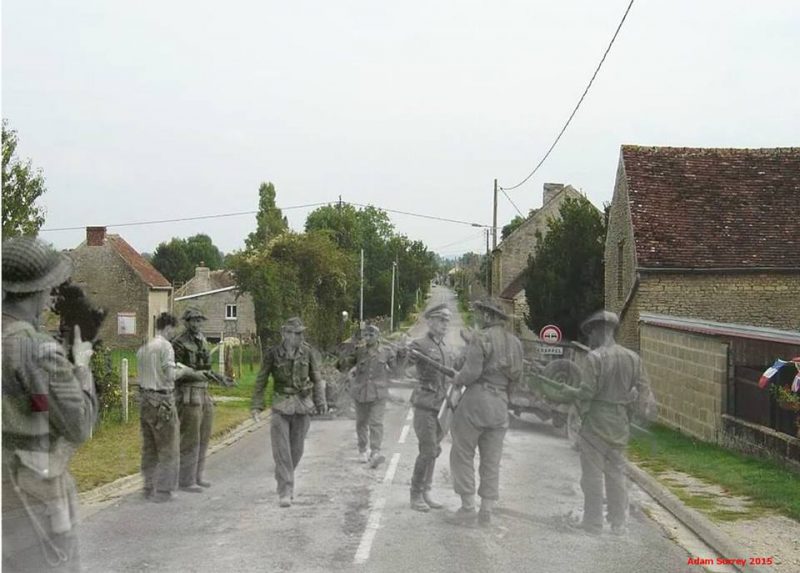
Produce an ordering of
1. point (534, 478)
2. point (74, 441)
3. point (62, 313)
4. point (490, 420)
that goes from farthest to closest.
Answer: point (534, 478) < point (490, 420) < point (62, 313) < point (74, 441)

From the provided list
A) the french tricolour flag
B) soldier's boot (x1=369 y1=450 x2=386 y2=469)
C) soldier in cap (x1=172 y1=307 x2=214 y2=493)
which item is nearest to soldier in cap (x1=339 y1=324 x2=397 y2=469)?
soldier's boot (x1=369 y1=450 x2=386 y2=469)

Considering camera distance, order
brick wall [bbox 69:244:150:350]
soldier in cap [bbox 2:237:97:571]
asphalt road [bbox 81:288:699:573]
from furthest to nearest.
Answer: asphalt road [bbox 81:288:699:573] → brick wall [bbox 69:244:150:350] → soldier in cap [bbox 2:237:97:571]

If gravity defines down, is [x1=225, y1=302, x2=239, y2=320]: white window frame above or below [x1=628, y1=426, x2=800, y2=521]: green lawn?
above

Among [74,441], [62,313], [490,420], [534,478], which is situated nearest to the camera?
[74,441]

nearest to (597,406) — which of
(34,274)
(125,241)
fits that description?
(125,241)

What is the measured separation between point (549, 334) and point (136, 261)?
1.89 meters

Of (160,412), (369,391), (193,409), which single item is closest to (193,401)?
(193,409)

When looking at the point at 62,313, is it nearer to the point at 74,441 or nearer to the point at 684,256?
the point at 74,441

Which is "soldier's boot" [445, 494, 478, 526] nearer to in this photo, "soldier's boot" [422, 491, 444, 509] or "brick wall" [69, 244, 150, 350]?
"soldier's boot" [422, 491, 444, 509]

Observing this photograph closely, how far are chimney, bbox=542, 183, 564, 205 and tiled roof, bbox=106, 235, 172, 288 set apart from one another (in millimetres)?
1834

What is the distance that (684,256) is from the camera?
421 cm

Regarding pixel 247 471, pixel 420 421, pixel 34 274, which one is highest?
pixel 34 274

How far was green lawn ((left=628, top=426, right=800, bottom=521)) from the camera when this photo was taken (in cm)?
470

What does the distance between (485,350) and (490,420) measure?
1.08 ft
